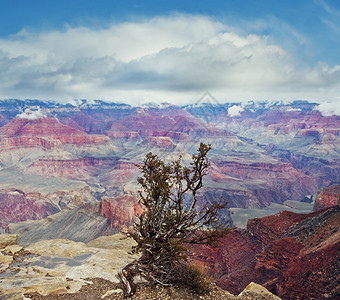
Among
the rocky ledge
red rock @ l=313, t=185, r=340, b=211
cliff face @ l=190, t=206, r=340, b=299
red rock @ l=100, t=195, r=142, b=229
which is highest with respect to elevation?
→ the rocky ledge

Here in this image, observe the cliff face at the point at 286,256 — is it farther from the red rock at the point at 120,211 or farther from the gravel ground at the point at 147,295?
the red rock at the point at 120,211

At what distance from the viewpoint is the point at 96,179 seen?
7726 inches

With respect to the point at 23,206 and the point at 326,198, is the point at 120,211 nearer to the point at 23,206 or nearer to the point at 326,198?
the point at 326,198

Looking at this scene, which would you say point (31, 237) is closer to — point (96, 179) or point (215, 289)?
point (215, 289)

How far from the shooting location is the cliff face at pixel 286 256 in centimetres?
2359

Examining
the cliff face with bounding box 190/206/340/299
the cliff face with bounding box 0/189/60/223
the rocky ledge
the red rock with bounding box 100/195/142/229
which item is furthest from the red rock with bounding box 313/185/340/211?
the cliff face with bounding box 0/189/60/223

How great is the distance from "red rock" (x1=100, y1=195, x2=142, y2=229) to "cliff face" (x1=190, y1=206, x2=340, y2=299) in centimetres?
4136

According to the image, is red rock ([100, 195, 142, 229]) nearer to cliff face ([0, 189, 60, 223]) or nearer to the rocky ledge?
the rocky ledge

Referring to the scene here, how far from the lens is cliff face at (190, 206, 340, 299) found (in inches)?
929

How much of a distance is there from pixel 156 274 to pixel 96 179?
19196 cm

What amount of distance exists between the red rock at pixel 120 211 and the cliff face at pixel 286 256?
41.4 meters

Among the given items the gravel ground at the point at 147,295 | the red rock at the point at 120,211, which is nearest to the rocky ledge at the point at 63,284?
the gravel ground at the point at 147,295

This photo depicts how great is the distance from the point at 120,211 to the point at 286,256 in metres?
56.3

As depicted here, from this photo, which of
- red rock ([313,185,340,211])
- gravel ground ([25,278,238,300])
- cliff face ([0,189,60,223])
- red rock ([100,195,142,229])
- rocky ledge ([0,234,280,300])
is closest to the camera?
gravel ground ([25,278,238,300])
